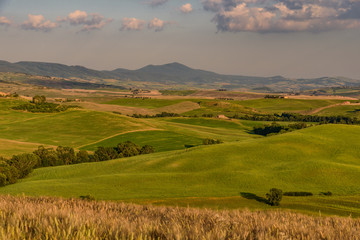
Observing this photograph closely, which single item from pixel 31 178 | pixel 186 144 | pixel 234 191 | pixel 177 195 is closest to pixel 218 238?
pixel 177 195

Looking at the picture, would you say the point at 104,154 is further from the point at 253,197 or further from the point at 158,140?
the point at 253,197

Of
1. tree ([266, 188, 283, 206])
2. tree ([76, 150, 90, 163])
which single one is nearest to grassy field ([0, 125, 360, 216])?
tree ([266, 188, 283, 206])

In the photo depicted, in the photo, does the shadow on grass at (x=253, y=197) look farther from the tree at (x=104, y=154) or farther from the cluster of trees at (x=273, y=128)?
the cluster of trees at (x=273, y=128)

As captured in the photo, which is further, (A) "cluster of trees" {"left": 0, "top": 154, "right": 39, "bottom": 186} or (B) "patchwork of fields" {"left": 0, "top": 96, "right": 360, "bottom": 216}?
(A) "cluster of trees" {"left": 0, "top": 154, "right": 39, "bottom": 186}

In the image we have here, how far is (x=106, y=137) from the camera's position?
405 ft

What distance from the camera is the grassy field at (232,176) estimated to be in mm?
43000

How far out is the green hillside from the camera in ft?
154

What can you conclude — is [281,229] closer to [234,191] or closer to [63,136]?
[234,191]

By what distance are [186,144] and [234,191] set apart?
62590 millimetres

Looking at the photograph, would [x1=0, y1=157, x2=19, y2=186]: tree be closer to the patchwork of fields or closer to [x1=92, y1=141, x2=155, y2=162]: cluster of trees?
the patchwork of fields

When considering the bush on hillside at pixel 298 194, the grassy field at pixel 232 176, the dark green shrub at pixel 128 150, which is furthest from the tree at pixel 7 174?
the bush on hillside at pixel 298 194

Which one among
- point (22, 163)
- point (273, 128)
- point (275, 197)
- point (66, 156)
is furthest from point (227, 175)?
point (273, 128)

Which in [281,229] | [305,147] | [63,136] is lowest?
[63,136]

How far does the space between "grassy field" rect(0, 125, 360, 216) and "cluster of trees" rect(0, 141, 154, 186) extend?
2.95 metres
